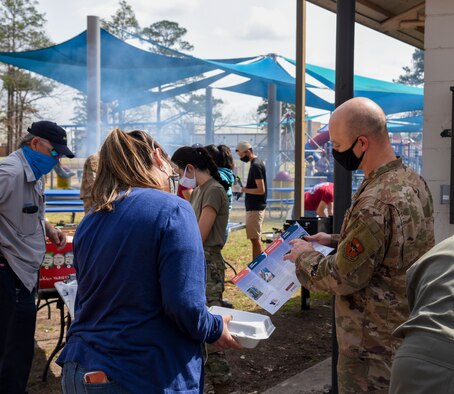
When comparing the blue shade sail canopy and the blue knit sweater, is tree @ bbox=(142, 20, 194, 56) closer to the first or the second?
the blue shade sail canopy

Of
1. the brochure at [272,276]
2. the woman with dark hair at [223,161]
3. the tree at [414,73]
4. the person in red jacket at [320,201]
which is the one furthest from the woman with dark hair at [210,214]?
the tree at [414,73]

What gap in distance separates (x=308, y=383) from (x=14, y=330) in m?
2.38

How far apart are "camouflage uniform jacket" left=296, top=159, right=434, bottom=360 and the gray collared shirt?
2286 mm

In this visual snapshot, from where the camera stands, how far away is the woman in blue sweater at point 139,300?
87.5 inches

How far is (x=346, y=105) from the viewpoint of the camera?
275cm

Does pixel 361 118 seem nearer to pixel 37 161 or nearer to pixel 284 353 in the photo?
pixel 37 161

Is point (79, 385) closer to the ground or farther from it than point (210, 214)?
closer to the ground

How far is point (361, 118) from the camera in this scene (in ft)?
8.95

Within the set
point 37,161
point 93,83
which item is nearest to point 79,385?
point 37,161

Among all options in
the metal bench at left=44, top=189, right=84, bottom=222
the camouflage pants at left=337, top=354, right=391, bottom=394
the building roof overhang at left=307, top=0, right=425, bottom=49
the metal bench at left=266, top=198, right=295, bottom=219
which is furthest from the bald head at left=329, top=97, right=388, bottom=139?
the metal bench at left=266, top=198, right=295, bottom=219

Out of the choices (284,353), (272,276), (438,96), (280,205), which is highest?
(438,96)

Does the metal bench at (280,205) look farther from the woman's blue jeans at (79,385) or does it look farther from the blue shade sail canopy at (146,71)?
the woman's blue jeans at (79,385)

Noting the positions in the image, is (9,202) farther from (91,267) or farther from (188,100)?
(188,100)

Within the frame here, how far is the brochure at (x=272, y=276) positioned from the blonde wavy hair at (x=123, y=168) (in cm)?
87
